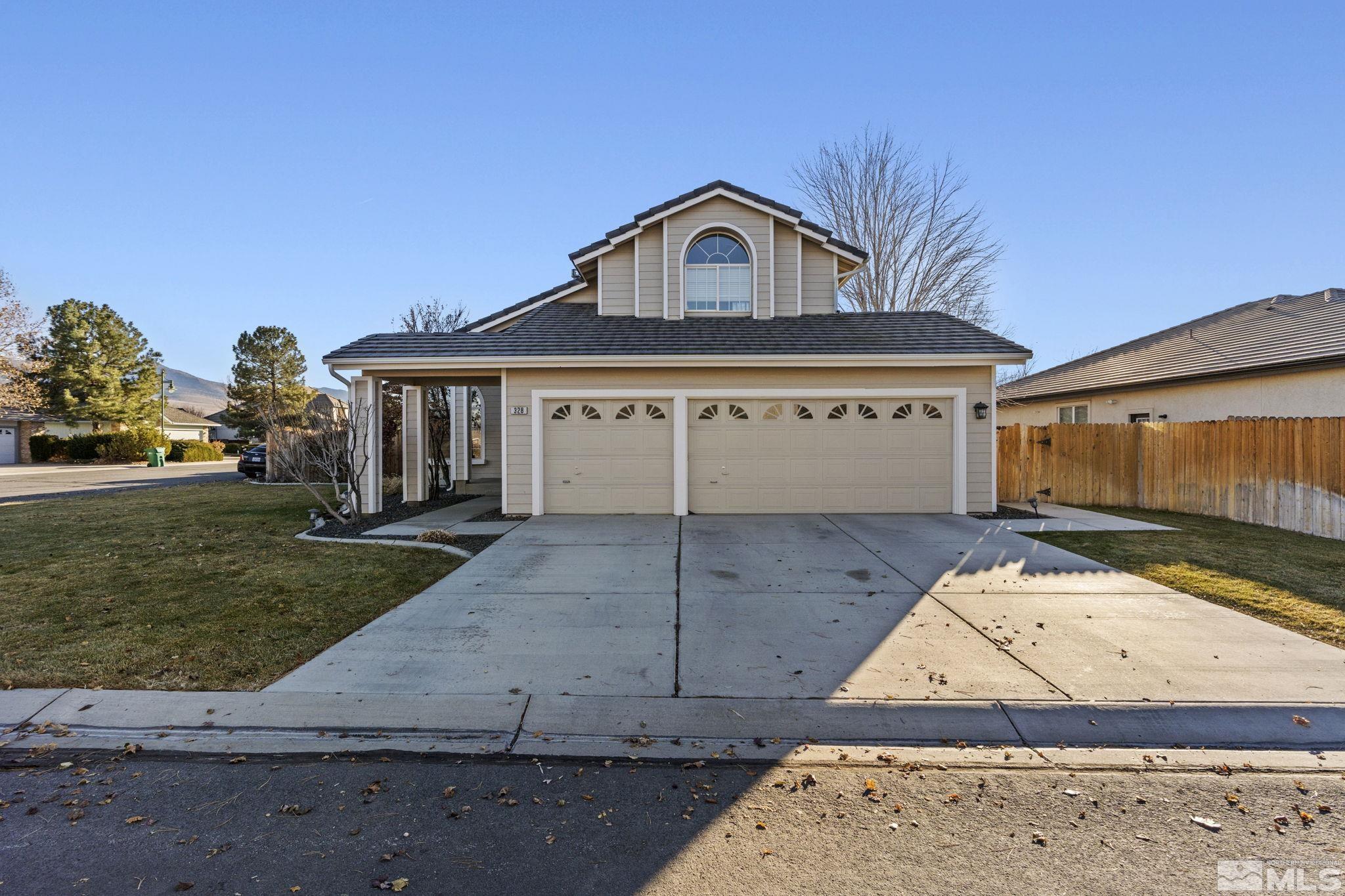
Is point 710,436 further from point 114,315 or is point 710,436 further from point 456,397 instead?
point 114,315

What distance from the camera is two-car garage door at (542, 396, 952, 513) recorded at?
35.2 feet

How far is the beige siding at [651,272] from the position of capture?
12.6m

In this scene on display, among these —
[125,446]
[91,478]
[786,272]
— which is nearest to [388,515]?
[786,272]

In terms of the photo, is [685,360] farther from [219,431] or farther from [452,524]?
[219,431]

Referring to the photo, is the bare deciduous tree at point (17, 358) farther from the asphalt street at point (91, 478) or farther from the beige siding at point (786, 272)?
the beige siding at point (786, 272)

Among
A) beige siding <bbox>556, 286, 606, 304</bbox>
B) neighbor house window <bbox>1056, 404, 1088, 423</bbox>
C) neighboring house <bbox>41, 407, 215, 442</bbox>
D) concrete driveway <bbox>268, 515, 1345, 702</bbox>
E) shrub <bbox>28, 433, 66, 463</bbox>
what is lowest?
concrete driveway <bbox>268, 515, 1345, 702</bbox>

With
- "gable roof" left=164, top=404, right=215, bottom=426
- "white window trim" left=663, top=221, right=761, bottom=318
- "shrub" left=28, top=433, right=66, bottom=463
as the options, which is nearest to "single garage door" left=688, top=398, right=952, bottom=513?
"white window trim" left=663, top=221, right=761, bottom=318

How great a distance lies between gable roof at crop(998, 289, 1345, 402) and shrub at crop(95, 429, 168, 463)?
44.7 meters

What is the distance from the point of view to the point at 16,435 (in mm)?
35625

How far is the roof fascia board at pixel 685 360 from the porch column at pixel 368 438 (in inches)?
38.5

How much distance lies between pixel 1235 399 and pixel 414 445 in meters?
18.4

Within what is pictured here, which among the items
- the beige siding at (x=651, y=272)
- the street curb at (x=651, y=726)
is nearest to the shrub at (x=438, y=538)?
the street curb at (x=651, y=726)

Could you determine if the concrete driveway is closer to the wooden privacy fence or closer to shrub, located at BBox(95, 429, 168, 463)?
the wooden privacy fence

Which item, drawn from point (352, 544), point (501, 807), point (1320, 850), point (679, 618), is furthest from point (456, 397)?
point (1320, 850)
